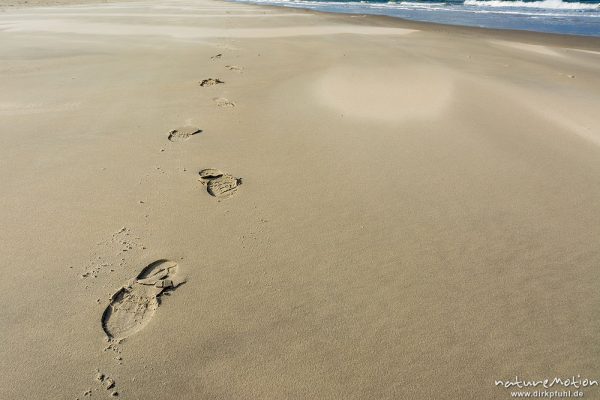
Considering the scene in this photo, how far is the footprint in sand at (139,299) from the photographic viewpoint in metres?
1.99

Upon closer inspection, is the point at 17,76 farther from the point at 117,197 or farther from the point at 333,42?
the point at 333,42

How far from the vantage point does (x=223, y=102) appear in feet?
17.3

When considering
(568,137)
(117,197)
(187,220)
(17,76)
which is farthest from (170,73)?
(568,137)

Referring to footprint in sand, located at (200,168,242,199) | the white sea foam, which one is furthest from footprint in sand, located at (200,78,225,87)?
the white sea foam

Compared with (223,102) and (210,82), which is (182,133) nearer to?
(223,102)

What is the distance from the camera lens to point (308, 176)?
344cm

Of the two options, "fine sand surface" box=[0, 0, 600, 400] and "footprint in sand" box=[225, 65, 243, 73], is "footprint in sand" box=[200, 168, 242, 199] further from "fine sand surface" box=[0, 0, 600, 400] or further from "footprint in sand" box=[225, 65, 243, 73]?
"footprint in sand" box=[225, 65, 243, 73]

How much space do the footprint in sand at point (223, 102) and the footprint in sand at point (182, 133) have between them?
0.91 m

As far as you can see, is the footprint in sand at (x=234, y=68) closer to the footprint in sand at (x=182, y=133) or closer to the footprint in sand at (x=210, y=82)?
the footprint in sand at (x=210, y=82)

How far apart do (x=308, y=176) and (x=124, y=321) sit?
1971mm

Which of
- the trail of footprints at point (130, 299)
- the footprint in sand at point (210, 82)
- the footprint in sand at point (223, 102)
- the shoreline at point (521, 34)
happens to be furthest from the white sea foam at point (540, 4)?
the trail of footprints at point (130, 299)

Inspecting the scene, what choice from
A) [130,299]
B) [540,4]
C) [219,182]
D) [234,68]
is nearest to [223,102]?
[234,68]

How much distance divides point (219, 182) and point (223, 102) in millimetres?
2325

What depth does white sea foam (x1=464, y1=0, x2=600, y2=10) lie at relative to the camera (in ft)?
73.8
